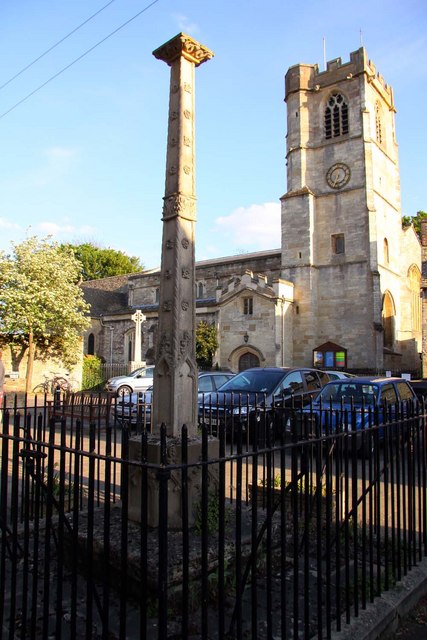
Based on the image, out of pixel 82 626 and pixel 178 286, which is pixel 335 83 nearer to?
pixel 178 286

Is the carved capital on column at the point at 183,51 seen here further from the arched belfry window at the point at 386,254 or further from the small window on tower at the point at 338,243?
the arched belfry window at the point at 386,254

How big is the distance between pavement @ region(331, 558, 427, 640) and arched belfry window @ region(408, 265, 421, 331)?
33.3 m

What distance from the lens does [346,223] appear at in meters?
30.7

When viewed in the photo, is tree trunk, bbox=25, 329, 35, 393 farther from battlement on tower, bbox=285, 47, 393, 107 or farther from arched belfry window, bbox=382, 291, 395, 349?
battlement on tower, bbox=285, 47, 393, 107

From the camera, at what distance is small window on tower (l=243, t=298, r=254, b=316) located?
29.4 meters

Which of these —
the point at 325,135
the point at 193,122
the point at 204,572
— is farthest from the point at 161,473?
the point at 325,135

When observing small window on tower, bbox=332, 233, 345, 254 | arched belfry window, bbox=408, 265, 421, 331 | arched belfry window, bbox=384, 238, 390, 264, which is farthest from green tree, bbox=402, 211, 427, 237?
small window on tower, bbox=332, 233, 345, 254

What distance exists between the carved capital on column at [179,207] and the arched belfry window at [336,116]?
3138cm

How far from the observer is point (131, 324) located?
36500mm

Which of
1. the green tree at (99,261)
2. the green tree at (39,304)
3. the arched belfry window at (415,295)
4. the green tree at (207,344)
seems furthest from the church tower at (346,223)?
the green tree at (99,261)

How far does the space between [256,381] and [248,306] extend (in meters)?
18.3

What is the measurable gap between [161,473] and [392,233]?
34.7m

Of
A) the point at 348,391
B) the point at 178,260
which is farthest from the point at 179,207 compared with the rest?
the point at 348,391

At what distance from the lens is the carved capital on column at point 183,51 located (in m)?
4.50
